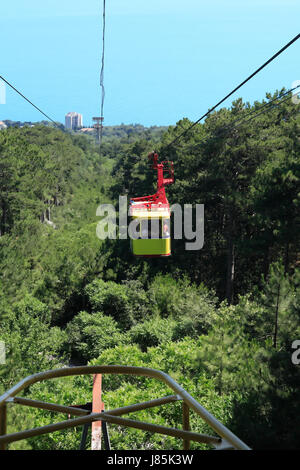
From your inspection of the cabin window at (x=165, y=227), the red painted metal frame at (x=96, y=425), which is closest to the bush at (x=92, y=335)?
the cabin window at (x=165, y=227)

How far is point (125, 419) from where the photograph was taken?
1.98 m

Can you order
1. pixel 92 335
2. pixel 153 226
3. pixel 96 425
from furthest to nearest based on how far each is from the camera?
1. pixel 92 335
2. pixel 153 226
3. pixel 96 425

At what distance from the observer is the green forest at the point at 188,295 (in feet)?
36.5

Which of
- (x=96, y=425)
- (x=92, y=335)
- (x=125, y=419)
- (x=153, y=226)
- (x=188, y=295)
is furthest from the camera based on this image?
(x=188, y=295)

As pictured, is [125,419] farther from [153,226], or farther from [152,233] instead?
[152,233]

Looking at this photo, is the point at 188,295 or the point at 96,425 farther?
the point at 188,295

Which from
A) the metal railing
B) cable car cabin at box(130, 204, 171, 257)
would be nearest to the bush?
cable car cabin at box(130, 204, 171, 257)

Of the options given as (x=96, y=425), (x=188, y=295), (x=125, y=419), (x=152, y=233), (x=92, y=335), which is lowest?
(x=92, y=335)

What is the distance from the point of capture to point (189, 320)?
69.3 feet

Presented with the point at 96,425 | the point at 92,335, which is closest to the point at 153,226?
the point at 92,335

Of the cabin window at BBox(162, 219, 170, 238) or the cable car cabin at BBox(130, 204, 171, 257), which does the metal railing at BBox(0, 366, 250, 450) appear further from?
the cabin window at BBox(162, 219, 170, 238)

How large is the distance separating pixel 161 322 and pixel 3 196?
22.2 meters

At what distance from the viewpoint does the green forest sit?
1112 centimetres

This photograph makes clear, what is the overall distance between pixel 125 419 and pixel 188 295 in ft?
75.0
